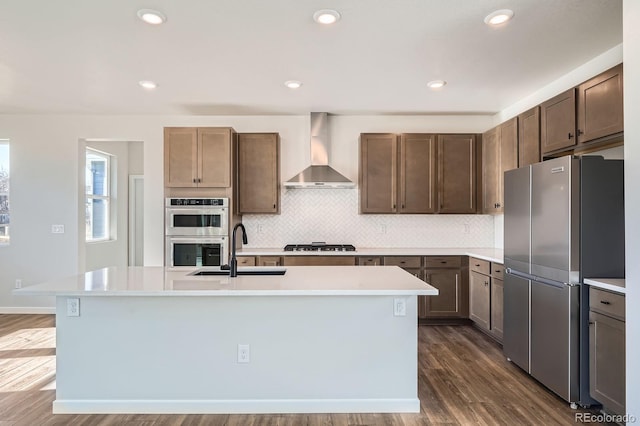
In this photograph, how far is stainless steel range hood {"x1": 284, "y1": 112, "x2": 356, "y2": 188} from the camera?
183 inches

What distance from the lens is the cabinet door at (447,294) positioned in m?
4.43

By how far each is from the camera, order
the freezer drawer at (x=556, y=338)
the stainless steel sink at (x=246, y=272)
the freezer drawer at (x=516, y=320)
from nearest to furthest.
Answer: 1. the freezer drawer at (x=556, y=338)
2. the stainless steel sink at (x=246, y=272)
3. the freezer drawer at (x=516, y=320)

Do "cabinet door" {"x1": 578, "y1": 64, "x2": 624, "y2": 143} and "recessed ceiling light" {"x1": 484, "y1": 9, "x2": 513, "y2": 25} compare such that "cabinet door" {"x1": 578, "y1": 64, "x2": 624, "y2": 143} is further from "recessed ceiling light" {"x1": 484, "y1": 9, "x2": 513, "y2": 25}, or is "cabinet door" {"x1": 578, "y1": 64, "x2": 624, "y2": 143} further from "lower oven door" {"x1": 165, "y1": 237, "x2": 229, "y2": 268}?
"lower oven door" {"x1": 165, "y1": 237, "x2": 229, "y2": 268}

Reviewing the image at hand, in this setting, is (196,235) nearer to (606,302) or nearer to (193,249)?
(193,249)

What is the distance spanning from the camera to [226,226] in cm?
443

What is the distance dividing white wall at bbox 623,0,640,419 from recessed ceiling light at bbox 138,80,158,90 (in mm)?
3701

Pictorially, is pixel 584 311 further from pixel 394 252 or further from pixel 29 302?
pixel 29 302

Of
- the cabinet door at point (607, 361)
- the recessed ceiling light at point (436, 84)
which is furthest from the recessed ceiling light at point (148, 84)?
the cabinet door at point (607, 361)

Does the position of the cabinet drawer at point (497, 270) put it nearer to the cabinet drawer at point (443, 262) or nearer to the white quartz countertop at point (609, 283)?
the cabinet drawer at point (443, 262)

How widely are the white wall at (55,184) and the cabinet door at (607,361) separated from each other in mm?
3191

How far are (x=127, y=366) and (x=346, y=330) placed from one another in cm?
145

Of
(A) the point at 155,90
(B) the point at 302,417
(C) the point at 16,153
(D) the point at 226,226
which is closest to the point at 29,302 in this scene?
(C) the point at 16,153

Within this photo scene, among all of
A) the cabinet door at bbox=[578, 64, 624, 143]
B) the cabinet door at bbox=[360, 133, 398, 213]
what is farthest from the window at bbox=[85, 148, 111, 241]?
the cabinet door at bbox=[578, 64, 624, 143]

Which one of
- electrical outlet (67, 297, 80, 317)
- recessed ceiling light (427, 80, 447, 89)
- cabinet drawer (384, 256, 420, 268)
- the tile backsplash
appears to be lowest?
electrical outlet (67, 297, 80, 317)
